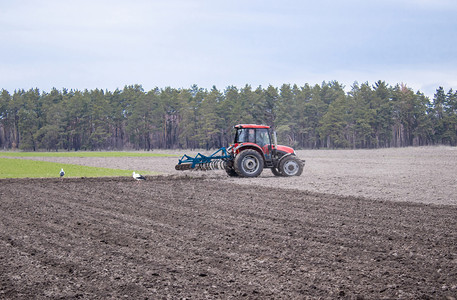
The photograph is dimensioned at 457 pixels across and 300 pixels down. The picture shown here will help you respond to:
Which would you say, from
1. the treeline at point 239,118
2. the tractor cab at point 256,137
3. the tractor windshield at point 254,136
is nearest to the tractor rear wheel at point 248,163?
the tractor cab at point 256,137

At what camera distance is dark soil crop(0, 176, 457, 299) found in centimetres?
533

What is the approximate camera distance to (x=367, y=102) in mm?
95000

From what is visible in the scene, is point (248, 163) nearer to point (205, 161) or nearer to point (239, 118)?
point (205, 161)

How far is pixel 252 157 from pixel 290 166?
194cm

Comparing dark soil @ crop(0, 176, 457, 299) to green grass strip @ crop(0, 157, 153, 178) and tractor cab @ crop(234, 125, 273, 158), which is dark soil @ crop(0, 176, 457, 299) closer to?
Answer: tractor cab @ crop(234, 125, 273, 158)

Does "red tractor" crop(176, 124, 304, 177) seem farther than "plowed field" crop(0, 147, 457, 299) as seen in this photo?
Yes

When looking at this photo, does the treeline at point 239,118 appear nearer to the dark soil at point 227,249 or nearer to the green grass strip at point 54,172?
the green grass strip at point 54,172

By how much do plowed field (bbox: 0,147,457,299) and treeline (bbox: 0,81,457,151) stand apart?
250 ft

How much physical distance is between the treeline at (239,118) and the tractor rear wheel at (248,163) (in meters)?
66.9

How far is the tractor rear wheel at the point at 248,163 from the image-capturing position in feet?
65.5

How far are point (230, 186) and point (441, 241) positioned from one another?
32.1ft

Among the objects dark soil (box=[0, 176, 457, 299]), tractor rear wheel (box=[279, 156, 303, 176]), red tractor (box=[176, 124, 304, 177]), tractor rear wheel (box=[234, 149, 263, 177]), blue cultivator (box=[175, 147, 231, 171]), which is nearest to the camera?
dark soil (box=[0, 176, 457, 299])

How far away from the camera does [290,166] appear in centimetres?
2094

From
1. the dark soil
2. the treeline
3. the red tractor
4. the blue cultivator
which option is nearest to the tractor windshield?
the red tractor
